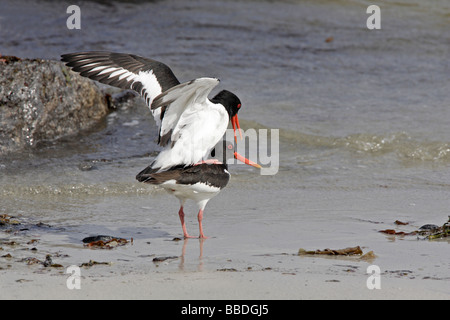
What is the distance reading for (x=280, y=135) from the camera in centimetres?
859

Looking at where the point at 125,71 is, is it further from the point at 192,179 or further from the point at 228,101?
the point at 192,179

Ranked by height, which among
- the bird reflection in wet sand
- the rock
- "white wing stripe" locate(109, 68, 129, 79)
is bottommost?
the bird reflection in wet sand

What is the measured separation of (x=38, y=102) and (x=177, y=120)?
3.34m

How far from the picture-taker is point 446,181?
22.7 ft

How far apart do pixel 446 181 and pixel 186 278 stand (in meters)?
4.12

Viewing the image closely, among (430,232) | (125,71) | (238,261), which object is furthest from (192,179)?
(430,232)

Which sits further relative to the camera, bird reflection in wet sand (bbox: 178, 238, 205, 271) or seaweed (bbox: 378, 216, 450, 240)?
seaweed (bbox: 378, 216, 450, 240)

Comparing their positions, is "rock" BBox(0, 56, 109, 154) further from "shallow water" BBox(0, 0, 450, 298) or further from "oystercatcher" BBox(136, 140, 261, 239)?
"oystercatcher" BBox(136, 140, 261, 239)

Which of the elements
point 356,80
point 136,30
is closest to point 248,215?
point 356,80

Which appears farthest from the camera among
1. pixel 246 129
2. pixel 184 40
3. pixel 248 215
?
pixel 184 40

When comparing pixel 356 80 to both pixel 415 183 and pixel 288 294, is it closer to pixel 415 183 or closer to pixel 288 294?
pixel 415 183

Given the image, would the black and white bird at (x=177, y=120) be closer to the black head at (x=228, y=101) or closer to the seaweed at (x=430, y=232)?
the black head at (x=228, y=101)

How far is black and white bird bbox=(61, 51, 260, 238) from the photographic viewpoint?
5.03 meters

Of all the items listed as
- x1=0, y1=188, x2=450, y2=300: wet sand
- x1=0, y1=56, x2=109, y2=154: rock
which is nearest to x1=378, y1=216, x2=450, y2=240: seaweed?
x1=0, y1=188, x2=450, y2=300: wet sand
